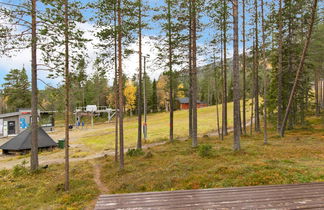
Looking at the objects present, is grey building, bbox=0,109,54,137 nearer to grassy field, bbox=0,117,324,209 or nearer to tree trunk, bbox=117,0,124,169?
grassy field, bbox=0,117,324,209

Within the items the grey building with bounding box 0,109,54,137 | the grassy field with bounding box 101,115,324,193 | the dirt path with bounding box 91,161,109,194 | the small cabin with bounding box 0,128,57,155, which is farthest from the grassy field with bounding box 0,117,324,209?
the grey building with bounding box 0,109,54,137

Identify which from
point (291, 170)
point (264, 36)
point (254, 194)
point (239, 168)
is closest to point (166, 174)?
point (239, 168)

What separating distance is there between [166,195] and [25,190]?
8.70m

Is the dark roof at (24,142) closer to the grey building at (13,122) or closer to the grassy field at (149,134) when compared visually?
the grassy field at (149,134)

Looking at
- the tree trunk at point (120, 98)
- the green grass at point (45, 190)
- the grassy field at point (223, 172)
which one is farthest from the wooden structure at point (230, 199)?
the tree trunk at point (120, 98)

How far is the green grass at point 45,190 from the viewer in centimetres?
774

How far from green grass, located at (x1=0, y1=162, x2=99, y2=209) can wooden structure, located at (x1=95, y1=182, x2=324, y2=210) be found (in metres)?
4.51

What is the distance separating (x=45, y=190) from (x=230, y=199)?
8981mm

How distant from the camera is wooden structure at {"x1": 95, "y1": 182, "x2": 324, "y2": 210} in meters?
3.51

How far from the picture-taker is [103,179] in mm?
10539

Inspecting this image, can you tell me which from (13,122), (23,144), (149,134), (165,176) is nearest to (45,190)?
(165,176)

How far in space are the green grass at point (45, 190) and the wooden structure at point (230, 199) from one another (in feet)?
14.8

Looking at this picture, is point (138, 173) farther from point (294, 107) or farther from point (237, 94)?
point (294, 107)

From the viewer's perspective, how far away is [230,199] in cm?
375
